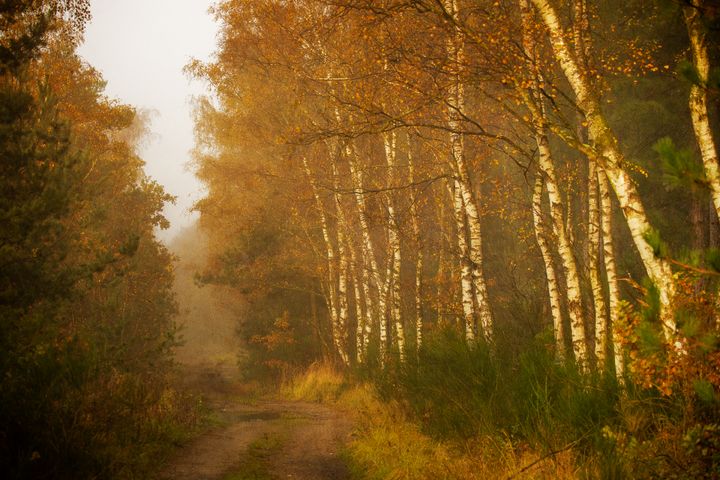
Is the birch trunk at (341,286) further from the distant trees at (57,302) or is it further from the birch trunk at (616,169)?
the birch trunk at (616,169)

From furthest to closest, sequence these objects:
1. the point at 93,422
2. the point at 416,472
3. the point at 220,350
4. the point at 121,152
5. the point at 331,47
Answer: the point at 220,350 < the point at 121,152 < the point at 331,47 < the point at 93,422 < the point at 416,472

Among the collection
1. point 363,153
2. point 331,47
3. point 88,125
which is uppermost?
point 88,125

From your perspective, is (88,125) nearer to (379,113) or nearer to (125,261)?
(125,261)

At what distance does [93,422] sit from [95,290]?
11.0 metres

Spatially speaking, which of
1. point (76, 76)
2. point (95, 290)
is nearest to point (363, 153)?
point (95, 290)

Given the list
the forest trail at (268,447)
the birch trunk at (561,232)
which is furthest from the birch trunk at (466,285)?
the forest trail at (268,447)

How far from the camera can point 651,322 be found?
150 inches

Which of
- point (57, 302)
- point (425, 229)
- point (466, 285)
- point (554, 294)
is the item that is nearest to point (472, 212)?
point (466, 285)

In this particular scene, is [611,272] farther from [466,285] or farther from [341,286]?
[341,286]

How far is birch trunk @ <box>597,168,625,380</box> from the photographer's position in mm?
5156

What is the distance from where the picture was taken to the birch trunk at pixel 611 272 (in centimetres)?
516

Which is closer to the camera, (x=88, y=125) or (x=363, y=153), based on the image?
(x=363, y=153)

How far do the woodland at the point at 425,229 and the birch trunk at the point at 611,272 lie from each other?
35mm

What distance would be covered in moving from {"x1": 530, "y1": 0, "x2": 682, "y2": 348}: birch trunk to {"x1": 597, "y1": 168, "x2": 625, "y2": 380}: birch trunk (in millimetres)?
415
